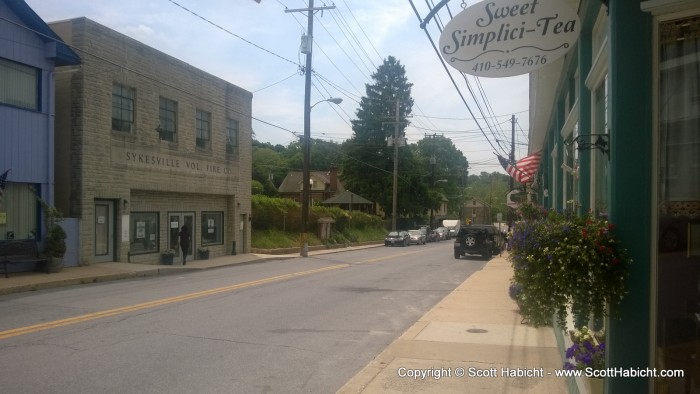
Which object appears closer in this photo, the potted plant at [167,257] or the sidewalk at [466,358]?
the sidewalk at [466,358]

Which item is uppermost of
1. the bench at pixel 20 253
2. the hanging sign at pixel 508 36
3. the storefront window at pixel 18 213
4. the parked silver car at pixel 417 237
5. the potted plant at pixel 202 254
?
the hanging sign at pixel 508 36

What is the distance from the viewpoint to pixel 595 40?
6.13m

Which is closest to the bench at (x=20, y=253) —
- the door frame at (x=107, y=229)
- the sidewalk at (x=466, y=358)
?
the door frame at (x=107, y=229)

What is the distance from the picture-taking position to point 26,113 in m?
18.0

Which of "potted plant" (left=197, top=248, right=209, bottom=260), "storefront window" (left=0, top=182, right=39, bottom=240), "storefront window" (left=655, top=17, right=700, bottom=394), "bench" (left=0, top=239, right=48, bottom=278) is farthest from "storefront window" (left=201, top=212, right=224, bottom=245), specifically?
"storefront window" (left=655, top=17, right=700, bottom=394)

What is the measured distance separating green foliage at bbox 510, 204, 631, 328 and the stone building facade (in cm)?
1903

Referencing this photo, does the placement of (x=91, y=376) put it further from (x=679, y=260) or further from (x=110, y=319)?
(x=679, y=260)

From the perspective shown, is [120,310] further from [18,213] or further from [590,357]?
[590,357]

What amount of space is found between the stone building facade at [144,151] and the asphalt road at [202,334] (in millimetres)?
5375

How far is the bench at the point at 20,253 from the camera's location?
54.9ft

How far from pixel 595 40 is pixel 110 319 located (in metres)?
8.92

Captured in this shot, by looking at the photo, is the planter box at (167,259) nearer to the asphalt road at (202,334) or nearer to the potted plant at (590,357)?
the asphalt road at (202,334)

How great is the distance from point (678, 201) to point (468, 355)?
4476 millimetres

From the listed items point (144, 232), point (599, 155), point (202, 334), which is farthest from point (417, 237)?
point (599, 155)
